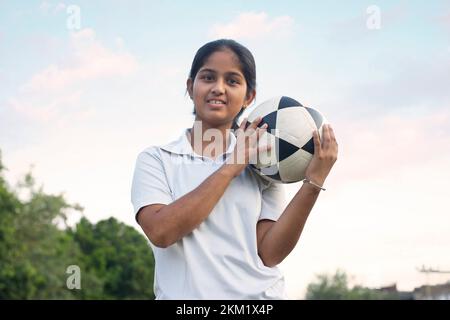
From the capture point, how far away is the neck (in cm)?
390

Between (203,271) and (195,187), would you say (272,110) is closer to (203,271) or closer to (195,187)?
(195,187)

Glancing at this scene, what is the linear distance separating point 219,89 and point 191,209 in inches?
27.7

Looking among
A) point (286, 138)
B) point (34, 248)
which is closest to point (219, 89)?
point (286, 138)

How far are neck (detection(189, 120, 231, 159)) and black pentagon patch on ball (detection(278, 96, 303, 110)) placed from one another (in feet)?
1.07

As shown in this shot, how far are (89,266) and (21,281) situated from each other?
94.1ft

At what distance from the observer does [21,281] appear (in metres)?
38.0

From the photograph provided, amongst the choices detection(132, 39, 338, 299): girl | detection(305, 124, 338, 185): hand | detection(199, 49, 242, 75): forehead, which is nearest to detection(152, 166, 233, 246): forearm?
detection(132, 39, 338, 299): girl

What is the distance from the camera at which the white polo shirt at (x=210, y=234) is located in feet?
11.7

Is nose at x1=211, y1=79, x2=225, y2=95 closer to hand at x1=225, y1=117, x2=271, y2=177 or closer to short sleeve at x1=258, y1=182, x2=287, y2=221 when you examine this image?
hand at x1=225, y1=117, x2=271, y2=177

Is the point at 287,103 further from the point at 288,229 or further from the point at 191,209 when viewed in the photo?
the point at 191,209

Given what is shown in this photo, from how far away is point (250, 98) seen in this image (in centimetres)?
408

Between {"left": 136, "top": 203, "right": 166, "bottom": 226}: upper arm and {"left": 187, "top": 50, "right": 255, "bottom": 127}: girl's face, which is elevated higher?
{"left": 187, "top": 50, "right": 255, "bottom": 127}: girl's face

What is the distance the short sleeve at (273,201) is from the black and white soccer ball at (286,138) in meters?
0.11
